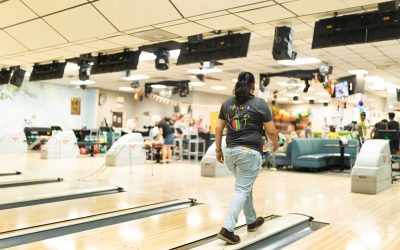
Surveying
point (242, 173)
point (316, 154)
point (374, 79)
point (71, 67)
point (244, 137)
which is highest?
point (374, 79)

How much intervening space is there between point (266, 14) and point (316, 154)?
19.7 ft

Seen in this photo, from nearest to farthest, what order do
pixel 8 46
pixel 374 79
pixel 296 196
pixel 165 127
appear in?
pixel 296 196 → pixel 8 46 → pixel 165 127 → pixel 374 79

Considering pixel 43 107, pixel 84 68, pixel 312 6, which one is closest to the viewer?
pixel 312 6

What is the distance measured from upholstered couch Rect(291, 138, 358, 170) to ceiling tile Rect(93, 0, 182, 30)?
5.61 meters

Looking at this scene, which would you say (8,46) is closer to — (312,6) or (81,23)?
(81,23)

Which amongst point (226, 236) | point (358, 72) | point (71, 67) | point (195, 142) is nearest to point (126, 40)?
point (226, 236)

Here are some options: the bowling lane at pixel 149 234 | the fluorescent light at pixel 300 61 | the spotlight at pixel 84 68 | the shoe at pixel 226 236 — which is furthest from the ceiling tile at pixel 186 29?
the fluorescent light at pixel 300 61

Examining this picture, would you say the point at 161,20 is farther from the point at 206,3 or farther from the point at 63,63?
the point at 63,63

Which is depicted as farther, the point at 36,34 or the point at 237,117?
the point at 36,34

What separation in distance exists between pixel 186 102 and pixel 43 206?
47.9 feet

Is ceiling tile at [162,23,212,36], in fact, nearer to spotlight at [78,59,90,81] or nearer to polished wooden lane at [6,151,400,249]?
polished wooden lane at [6,151,400,249]

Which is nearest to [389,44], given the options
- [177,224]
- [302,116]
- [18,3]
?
[177,224]

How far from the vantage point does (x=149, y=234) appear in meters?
3.63

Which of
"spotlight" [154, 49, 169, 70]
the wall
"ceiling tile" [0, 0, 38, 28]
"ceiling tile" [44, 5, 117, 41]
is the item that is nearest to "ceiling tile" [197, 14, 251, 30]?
"ceiling tile" [44, 5, 117, 41]
